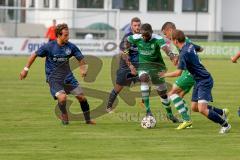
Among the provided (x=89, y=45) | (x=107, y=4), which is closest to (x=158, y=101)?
(x=89, y=45)

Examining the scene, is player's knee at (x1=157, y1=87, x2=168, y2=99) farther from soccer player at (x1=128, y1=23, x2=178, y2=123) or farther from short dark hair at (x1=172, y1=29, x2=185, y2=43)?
short dark hair at (x1=172, y1=29, x2=185, y2=43)

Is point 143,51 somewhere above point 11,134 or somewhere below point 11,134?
above

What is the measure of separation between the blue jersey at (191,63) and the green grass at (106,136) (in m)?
1.00

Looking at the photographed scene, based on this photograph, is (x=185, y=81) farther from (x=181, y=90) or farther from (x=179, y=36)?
(x=179, y=36)

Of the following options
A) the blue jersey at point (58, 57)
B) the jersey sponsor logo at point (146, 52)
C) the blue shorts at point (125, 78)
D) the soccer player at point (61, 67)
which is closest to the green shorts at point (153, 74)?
the jersey sponsor logo at point (146, 52)

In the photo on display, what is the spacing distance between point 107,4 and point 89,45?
17.0 m

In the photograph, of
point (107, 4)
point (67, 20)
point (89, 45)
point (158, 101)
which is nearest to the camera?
point (158, 101)

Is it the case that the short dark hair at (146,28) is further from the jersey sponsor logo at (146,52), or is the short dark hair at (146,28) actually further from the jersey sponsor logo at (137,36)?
the jersey sponsor logo at (146,52)

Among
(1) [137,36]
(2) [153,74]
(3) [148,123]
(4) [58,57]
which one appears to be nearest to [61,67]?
(4) [58,57]

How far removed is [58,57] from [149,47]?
1717 millimetres

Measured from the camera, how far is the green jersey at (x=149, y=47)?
15125mm

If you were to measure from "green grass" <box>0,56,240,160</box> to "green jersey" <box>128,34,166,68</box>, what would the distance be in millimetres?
1258

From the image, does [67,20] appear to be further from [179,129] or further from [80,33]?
[179,129]

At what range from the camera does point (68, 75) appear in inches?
609
